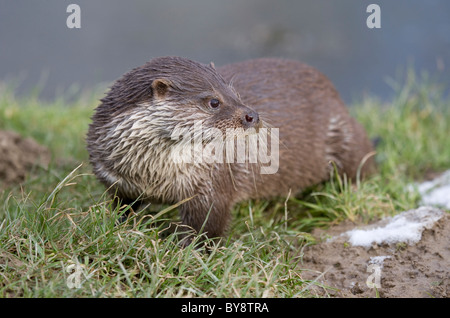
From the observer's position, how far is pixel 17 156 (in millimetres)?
3975

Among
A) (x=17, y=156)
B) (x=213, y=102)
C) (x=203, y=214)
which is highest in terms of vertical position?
(x=213, y=102)

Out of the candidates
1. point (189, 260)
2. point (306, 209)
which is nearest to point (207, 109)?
point (189, 260)

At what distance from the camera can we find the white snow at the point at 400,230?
3.02 meters

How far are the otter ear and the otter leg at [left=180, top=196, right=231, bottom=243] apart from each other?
546mm

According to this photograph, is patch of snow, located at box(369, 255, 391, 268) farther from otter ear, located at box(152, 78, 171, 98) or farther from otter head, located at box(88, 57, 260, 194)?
otter ear, located at box(152, 78, 171, 98)

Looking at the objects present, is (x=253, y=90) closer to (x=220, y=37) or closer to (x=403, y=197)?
(x=403, y=197)

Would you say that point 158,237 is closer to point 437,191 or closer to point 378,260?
point 378,260

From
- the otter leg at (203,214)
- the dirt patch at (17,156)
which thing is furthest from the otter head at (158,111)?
the dirt patch at (17,156)

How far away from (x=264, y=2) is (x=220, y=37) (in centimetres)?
120

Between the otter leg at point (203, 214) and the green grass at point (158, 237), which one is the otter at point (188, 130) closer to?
the otter leg at point (203, 214)

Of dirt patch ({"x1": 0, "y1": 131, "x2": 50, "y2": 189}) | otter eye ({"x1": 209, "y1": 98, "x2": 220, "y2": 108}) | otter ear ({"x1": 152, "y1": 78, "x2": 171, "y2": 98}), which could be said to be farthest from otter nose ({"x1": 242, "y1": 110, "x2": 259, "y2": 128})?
dirt patch ({"x1": 0, "y1": 131, "x2": 50, "y2": 189})

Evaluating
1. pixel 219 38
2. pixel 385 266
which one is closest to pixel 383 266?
pixel 385 266

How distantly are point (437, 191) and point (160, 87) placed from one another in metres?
2.13
